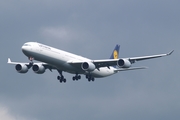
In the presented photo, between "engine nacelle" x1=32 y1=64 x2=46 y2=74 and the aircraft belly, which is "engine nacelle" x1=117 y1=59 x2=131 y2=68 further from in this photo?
"engine nacelle" x1=32 y1=64 x2=46 y2=74

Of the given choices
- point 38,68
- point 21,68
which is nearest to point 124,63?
point 38,68

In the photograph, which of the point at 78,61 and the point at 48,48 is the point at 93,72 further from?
the point at 48,48

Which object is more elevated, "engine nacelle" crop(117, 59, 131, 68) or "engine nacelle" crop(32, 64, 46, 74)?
"engine nacelle" crop(32, 64, 46, 74)

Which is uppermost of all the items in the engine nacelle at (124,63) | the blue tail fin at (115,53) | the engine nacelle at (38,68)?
the blue tail fin at (115,53)

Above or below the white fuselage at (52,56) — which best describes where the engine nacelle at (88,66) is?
below

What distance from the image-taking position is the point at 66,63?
105 metres

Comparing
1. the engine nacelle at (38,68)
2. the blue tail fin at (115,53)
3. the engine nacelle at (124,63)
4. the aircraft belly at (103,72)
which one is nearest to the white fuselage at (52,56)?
the aircraft belly at (103,72)

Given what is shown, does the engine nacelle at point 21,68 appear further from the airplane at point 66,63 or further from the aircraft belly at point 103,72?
the aircraft belly at point 103,72

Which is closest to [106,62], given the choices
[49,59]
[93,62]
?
[93,62]

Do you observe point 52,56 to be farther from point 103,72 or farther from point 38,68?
point 103,72

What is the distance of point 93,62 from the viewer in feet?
353

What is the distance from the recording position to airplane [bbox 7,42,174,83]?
10169cm

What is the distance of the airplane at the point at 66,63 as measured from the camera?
101688 mm

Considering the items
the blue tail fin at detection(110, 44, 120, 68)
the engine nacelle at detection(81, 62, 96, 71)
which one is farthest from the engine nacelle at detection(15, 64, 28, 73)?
the blue tail fin at detection(110, 44, 120, 68)
